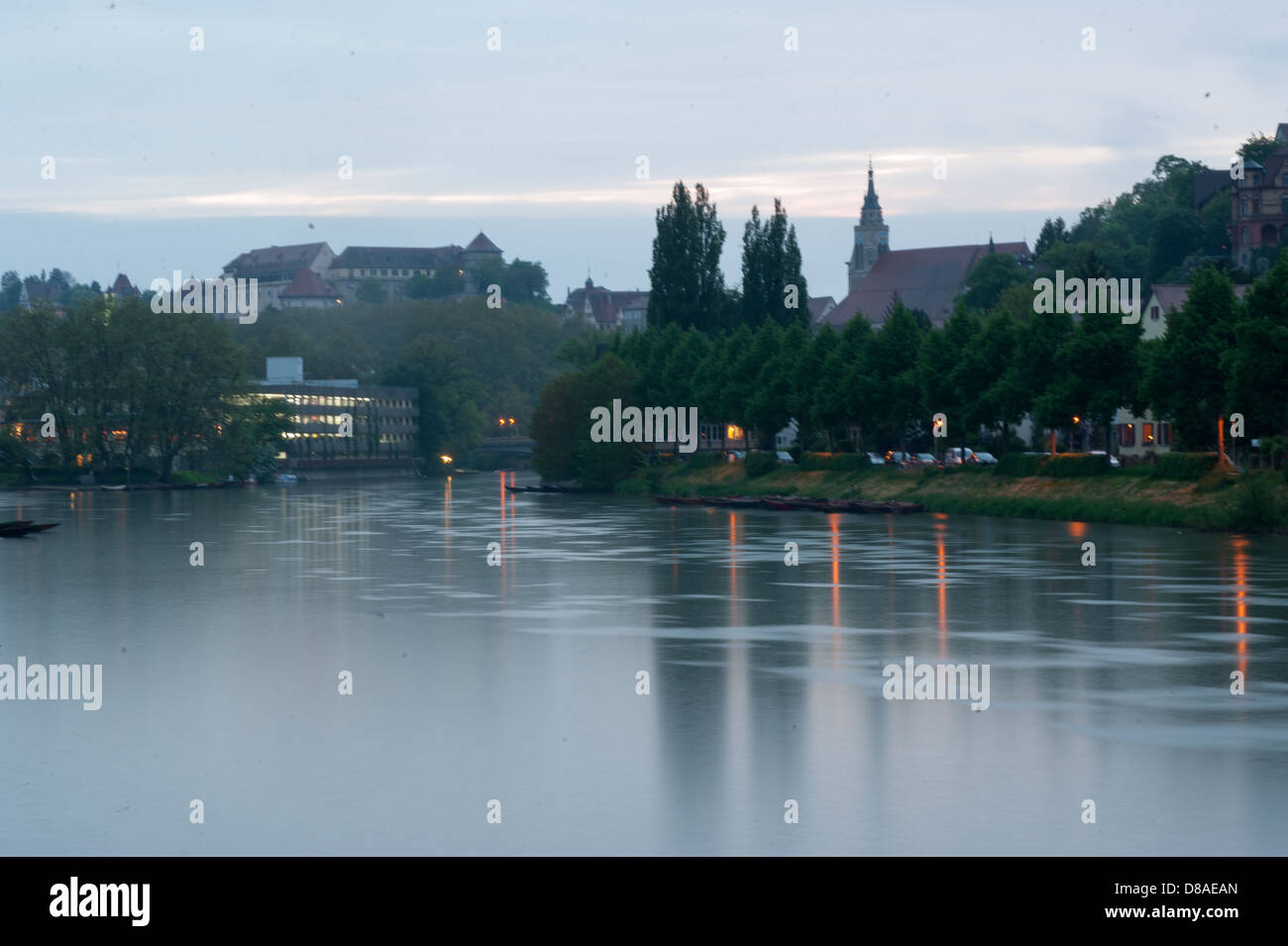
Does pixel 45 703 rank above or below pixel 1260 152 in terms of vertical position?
below

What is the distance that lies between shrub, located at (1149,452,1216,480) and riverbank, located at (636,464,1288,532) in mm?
438

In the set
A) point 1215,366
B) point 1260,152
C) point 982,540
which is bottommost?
point 982,540

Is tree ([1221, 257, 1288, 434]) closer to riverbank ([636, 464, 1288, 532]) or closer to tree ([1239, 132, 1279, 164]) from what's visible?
riverbank ([636, 464, 1288, 532])

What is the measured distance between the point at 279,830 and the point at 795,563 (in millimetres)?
41239

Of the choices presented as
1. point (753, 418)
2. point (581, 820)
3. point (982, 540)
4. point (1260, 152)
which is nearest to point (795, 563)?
point (982, 540)

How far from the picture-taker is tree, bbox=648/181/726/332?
148m

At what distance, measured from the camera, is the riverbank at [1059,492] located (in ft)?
228

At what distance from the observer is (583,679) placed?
28.8 m

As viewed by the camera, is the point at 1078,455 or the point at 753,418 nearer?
the point at 1078,455

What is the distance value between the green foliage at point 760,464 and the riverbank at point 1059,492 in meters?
0.78

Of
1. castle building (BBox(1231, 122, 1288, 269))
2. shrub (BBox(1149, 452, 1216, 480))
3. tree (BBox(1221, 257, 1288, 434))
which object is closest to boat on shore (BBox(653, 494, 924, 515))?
shrub (BBox(1149, 452, 1216, 480))

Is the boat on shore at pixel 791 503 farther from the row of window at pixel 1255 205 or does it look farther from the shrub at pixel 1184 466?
the row of window at pixel 1255 205
